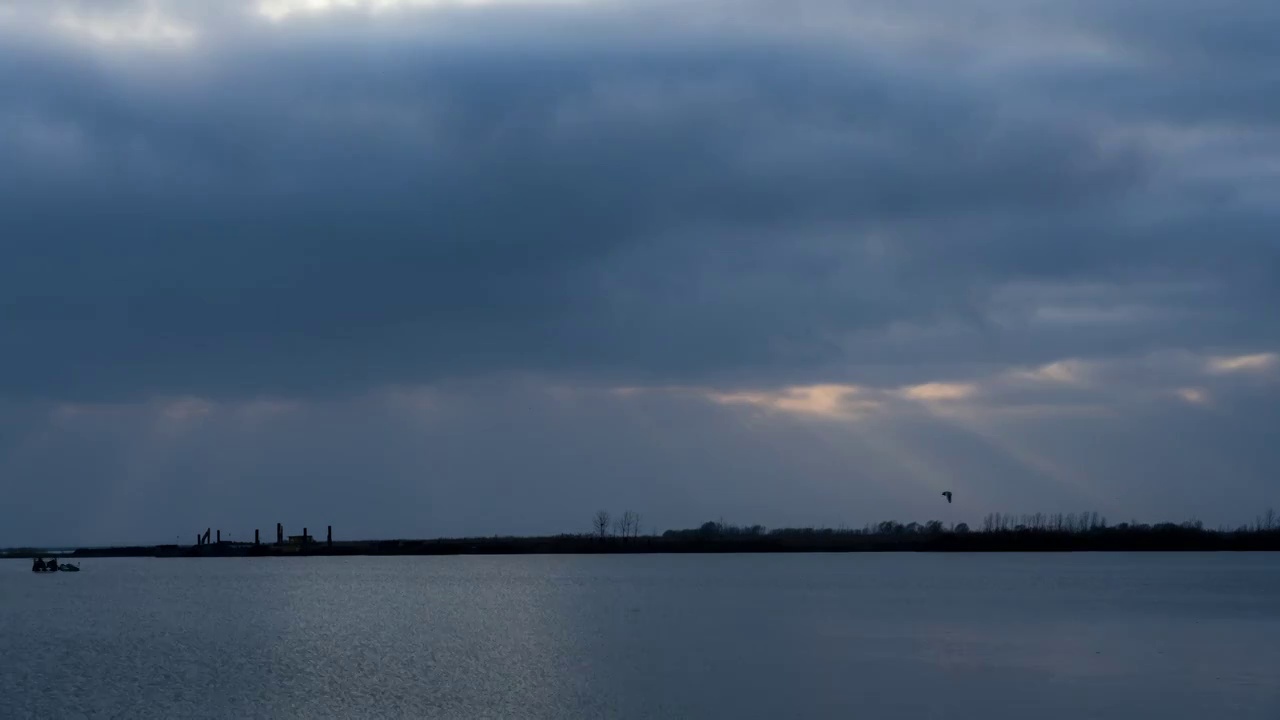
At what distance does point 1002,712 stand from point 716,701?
17.8ft

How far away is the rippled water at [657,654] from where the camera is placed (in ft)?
80.9

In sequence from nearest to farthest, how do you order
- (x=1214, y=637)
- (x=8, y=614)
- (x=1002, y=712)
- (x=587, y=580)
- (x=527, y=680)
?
(x=1002, y=712), (x=527, y=680), (x=1214, y=637), (x=8, y=614), (x=587, y=580)

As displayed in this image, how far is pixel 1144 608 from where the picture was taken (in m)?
49.2

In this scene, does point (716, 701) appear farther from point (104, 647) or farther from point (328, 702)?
point (104, 647)

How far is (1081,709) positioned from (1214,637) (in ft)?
52.0

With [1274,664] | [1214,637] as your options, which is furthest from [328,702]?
[1214,637]

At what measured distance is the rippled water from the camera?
2467 cm

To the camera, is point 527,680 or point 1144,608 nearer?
point 527,680

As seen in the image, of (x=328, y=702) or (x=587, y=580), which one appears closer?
(x=328, y=702)

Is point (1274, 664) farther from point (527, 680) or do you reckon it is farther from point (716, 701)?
point (527, 680)

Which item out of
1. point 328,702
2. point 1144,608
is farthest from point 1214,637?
point 328,702

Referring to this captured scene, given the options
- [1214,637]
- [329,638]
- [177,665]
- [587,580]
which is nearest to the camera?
[177,665]

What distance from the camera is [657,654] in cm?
3438

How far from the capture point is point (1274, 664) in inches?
1155
